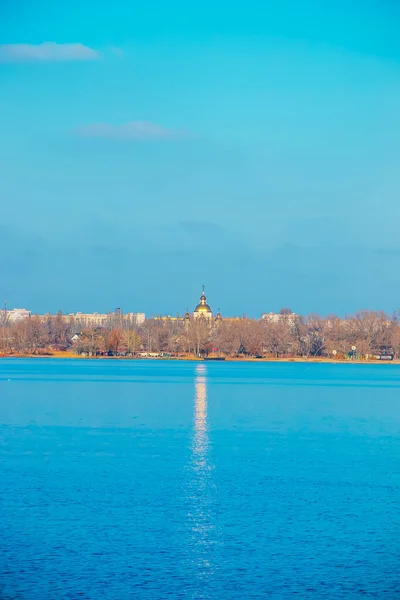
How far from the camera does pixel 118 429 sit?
2645 cm

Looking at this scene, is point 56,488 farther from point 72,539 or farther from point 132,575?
point 132,575

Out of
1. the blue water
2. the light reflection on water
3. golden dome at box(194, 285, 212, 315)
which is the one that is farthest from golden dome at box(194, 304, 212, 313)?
the light reflection on water

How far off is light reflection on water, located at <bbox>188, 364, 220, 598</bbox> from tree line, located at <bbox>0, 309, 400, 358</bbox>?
3204 inches

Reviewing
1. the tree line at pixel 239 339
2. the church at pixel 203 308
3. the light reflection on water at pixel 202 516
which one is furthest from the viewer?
the church at pixel 203 308

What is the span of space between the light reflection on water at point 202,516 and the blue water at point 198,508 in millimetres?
31

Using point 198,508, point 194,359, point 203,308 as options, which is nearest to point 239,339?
point 194,359

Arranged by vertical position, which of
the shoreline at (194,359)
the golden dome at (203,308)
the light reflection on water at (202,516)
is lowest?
the light reflection on water at (202,516)

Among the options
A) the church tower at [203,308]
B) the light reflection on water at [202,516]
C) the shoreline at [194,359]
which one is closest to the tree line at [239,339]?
the shoreline at [194,359]

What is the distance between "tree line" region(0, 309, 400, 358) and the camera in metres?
104

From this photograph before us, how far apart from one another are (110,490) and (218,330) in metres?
95.2

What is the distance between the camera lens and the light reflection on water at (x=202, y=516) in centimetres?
1186

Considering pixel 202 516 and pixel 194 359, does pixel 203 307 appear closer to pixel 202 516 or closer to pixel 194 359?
pixel 194 359

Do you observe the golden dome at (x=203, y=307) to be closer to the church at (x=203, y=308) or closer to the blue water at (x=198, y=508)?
the church at (x=203, y=308)

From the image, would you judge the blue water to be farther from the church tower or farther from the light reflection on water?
the church tower
